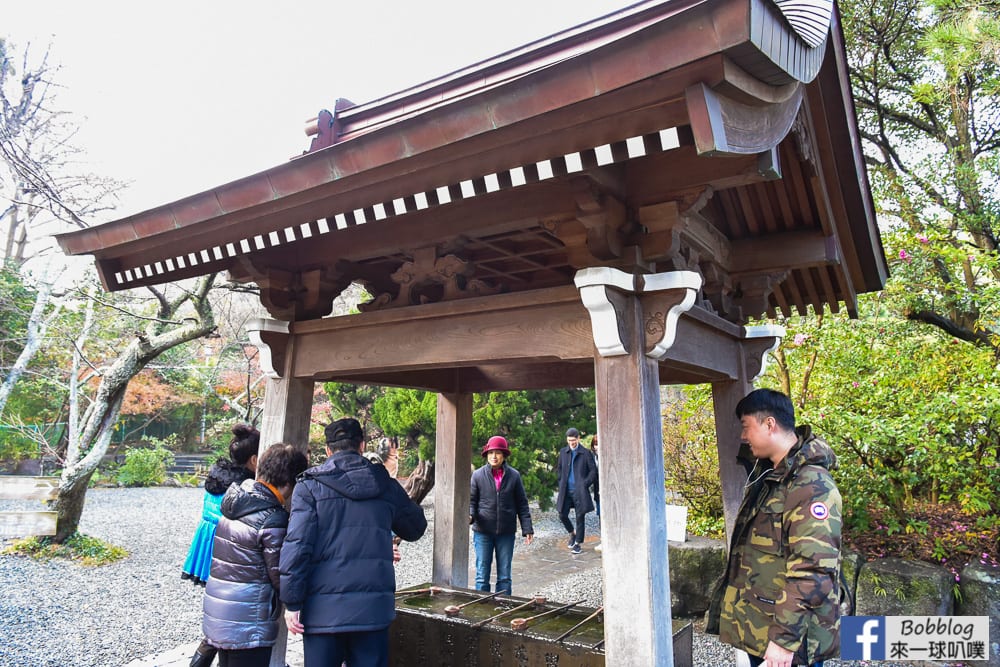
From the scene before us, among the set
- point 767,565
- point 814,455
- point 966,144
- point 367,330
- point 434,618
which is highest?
point 966,144

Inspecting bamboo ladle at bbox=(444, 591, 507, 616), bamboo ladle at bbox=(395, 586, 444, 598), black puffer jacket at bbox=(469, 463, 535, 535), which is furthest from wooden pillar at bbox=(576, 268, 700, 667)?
black puffer jacket at bbox=(469, 463, 535, 535)

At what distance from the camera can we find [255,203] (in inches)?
89.3

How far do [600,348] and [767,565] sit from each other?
0.95 metres

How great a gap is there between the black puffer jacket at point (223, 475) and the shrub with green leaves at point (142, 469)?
1312 cm

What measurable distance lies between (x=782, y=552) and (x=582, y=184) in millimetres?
1463

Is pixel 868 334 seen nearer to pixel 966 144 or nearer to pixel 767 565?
pixel 966 144

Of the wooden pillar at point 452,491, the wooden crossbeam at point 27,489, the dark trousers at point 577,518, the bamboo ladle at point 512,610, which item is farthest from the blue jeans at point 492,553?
the wooden crossbeam at point 27,489

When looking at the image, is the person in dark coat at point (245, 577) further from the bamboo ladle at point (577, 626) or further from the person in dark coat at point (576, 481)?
the person in dark coat at point (576, 481)

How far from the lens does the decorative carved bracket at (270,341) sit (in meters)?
3.17

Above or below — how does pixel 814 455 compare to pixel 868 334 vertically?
below

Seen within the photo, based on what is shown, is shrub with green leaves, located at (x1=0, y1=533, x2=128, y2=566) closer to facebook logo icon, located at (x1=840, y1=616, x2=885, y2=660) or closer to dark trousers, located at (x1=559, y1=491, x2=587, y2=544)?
dark trousers, located at (x1=559, y1=491, x2=587, y2=544)

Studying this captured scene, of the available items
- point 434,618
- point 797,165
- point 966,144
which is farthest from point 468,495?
point 966,144

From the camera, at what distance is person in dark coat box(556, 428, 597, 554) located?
7285 millimetres

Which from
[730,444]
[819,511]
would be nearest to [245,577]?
[819,511]
